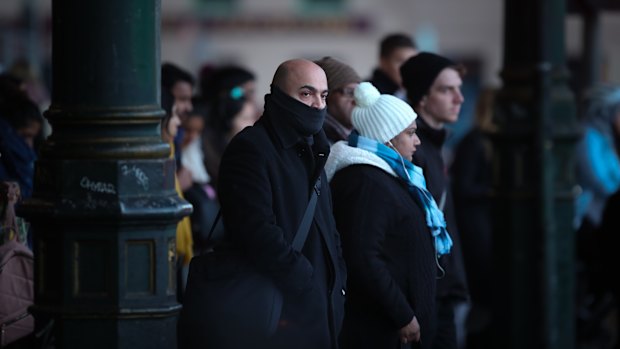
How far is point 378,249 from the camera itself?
6.65 meters

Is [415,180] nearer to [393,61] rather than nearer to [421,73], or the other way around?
[421,73]

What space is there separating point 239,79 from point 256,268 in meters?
4.14

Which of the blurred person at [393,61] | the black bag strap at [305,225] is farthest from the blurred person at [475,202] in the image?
the black bag strap at [305,225]

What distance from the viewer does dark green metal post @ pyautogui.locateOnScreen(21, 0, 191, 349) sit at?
5.47 meters

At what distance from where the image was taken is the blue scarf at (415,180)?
6.73 m

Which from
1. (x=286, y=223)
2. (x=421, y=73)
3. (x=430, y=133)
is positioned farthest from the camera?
(x=421, y=73)

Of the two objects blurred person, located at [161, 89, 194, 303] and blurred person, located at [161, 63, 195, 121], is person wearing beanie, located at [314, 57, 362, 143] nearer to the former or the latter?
blurred person, located at [161, 89, 194, 303]

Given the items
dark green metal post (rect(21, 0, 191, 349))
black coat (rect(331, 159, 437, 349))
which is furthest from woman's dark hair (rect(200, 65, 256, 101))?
dark green metal post (rect(21, 0, 191, 349))

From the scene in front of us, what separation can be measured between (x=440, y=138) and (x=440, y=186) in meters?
0.33

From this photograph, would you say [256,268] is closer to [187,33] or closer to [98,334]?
[98,334]

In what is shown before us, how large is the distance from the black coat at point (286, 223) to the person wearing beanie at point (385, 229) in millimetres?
352

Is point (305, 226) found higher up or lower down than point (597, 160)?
higher up

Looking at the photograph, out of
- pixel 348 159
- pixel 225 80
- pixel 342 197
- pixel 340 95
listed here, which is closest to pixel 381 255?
pixel 342 197

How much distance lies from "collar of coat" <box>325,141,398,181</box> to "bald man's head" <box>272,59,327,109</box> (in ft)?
1.96
